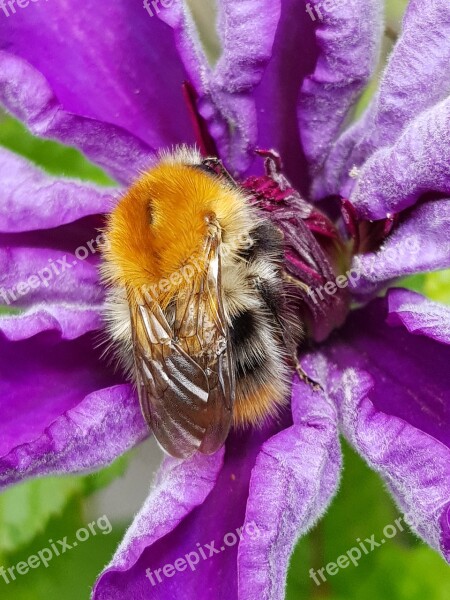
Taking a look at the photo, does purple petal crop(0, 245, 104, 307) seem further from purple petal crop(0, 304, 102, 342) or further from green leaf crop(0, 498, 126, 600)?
green leaf crop(0, 498, 126, 600)

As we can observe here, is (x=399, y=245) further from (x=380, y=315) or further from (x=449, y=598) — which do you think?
(x=449, y=598)

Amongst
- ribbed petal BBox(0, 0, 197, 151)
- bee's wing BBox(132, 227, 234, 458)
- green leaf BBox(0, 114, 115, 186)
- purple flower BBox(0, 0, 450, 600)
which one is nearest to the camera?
bee's wing BBox(132, 227, 234, 458)

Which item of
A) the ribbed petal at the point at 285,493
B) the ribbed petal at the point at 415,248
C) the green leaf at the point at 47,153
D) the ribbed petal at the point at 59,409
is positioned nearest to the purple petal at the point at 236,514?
the ribbed petal at the point at 285,493

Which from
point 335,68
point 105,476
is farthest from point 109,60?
point 105,476

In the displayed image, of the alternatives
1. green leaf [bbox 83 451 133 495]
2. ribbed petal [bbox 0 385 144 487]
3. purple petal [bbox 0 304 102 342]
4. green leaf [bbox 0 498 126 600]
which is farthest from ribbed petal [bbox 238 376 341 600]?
green leaf [bbox 0 498 126 600]

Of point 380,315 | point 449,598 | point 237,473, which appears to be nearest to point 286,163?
point 380,315

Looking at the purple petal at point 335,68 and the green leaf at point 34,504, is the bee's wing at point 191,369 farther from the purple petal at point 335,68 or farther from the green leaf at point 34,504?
the green leaf at point 34,504
